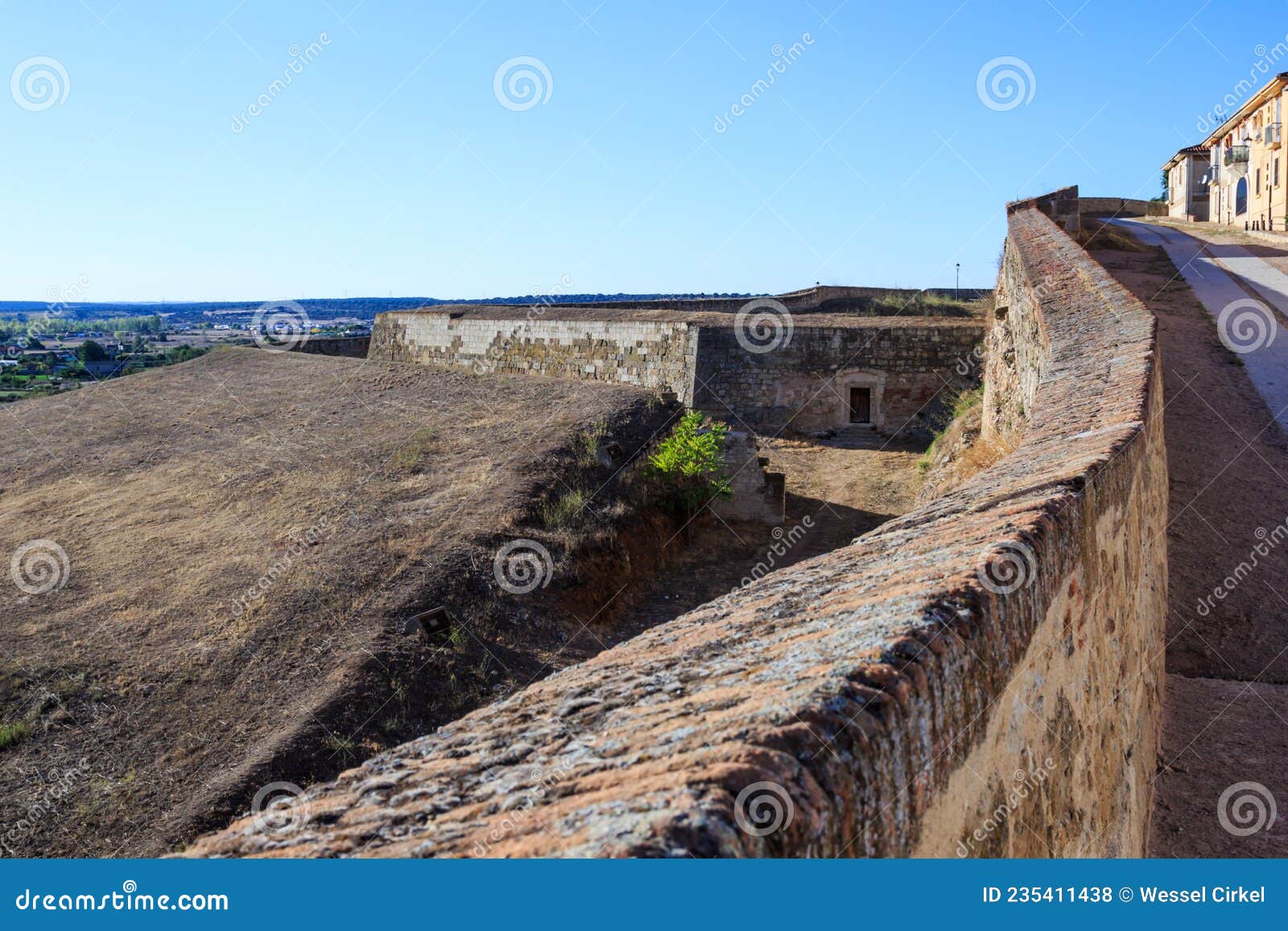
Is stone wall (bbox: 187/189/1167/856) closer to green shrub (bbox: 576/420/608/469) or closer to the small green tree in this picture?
the small green tree

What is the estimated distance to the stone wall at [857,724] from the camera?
195 centimetres

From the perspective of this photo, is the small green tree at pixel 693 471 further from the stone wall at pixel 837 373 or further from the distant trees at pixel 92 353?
the distant trees at pixel 92 353

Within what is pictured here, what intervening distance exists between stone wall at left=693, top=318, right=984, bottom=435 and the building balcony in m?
20.3

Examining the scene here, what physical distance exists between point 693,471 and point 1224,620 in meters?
8.23

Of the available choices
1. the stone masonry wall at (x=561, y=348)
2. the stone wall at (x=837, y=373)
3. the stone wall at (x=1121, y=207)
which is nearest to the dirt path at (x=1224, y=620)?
the stone wall at (x=837, y=373)

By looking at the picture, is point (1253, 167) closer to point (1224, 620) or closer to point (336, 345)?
point (336, 345)

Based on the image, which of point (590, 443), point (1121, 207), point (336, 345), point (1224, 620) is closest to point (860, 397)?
point (590, 443)

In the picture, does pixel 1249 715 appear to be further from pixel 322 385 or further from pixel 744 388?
pixel 322 385

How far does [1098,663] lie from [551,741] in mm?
2329

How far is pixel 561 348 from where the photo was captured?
19891 millimetres

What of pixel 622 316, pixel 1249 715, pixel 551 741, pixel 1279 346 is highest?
pixel 622 316

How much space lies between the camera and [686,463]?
1386 cm

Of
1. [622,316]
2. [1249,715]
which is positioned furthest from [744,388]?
[1249,715]

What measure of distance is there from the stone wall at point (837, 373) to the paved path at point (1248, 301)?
3759mm
